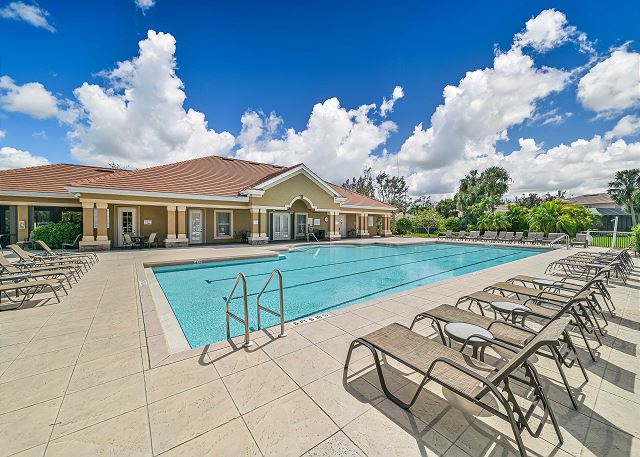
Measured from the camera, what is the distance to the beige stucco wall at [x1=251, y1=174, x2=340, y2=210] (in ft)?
66.2

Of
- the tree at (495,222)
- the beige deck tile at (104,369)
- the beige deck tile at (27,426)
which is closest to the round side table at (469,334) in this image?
the beige deck tile at (104,369)

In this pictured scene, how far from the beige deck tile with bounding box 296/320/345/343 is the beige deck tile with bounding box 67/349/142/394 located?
2.29 meters

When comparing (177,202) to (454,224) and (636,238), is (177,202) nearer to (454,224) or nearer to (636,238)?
(636,238)

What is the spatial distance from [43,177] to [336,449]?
25492 mm

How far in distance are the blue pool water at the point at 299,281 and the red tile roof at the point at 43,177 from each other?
12847 millimetres

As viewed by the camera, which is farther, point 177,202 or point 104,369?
point 177,202

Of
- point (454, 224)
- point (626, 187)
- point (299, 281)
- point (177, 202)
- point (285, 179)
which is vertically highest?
point (626, 187)

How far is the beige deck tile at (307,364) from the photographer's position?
3055mm

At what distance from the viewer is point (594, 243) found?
69.4 ft

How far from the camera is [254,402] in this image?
2605mm

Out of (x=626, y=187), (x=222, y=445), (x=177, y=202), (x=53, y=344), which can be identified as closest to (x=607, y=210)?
(x=626, y=187)

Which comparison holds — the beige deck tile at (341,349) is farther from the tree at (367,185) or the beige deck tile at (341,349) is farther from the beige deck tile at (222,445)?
the tree at (367,185)

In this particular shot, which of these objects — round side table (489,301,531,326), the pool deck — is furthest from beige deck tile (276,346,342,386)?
round side table (489,301,531,326)

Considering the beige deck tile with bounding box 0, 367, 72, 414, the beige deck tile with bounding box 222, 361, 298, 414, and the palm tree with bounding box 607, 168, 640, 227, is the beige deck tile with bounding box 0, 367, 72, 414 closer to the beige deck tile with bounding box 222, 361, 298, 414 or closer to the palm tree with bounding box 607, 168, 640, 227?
the beige deck tile with bounding box 222, 361, 298, 414
